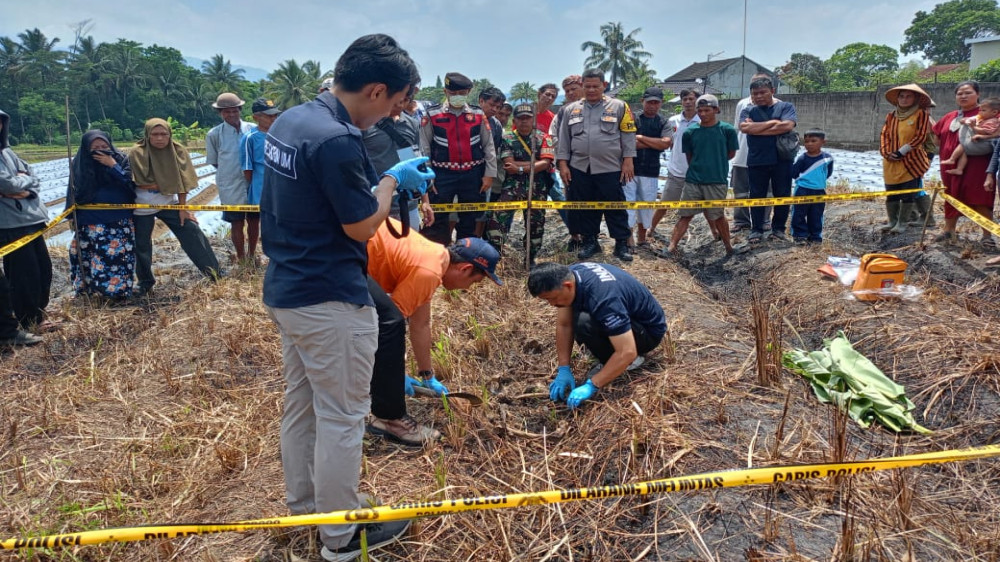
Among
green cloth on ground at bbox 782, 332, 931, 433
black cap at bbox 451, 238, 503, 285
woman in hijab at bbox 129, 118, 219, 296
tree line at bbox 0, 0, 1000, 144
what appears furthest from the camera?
tree line at bbox 0, 0, 1000, 144

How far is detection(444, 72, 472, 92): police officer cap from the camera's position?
214 inches

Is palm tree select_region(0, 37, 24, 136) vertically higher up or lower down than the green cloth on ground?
higher up

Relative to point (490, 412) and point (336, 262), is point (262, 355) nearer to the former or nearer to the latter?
point (490, 412)

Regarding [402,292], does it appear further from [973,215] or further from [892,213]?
[892,213]

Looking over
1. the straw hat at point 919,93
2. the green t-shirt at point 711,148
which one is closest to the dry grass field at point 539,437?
the green t-shirt at point 711,148

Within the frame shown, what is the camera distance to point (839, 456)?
7.56 ft

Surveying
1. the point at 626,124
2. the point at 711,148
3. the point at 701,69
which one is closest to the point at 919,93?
the point at 711,148

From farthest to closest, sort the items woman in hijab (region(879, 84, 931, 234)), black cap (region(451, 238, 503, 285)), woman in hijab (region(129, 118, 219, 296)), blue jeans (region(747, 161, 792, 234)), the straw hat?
blue jeans (region(747, 161, 792, 234)) → woman in hijab (region(879, 84, 931, 234)) → the straw hat → woman in hijab (region(129, 118, 219, 296)) → black cap (region(451, 238, 503, 285))

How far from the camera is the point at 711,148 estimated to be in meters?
6.45

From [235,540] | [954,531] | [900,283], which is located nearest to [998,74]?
[900,283]

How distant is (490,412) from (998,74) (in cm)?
2984

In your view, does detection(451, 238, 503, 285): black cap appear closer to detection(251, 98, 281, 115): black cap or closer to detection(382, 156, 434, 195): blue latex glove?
detection(382, 156, 434, 195): blue latex glove

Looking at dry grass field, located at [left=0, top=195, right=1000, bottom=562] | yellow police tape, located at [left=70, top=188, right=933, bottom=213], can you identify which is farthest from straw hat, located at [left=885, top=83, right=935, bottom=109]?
dry grass field, located at [left=0, top=195, right=1000, bottom=562]

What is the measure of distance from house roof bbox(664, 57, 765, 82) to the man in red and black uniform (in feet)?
164
